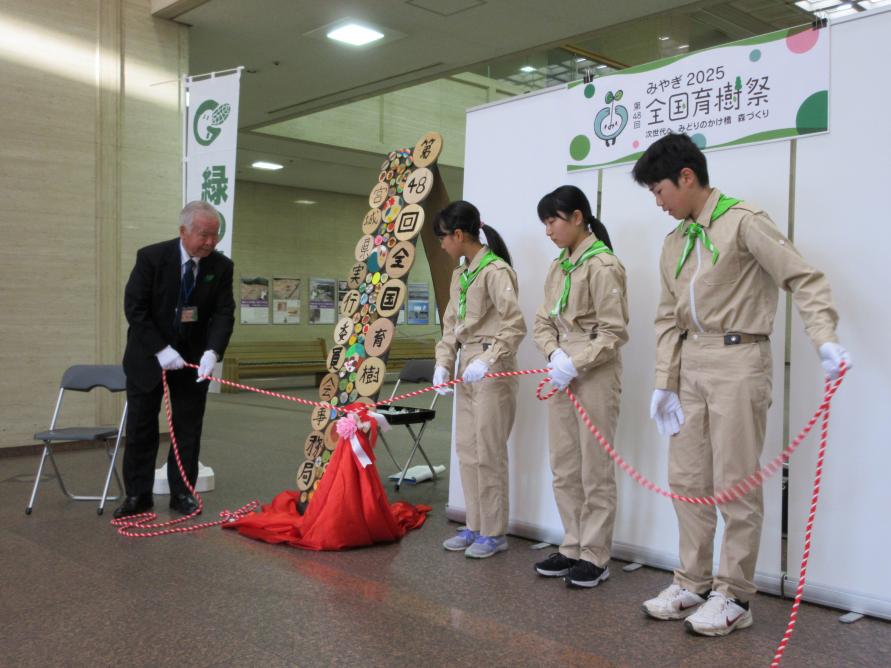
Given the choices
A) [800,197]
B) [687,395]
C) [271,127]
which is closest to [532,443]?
[687,395]

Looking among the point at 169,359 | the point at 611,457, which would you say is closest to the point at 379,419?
the point at 169,359

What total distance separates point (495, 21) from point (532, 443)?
4331 mm

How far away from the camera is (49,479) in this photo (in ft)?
18.2

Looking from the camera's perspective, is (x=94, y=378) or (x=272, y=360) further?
(x=272, y=360)

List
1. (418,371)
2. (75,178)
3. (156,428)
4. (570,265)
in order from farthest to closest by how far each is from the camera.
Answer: (75,178) < (418,371) < (156,428) < (570,265)

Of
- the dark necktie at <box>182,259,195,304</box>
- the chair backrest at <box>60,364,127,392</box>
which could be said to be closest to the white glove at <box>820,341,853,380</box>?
the dark necktie at <box>182,259,195,304</box>

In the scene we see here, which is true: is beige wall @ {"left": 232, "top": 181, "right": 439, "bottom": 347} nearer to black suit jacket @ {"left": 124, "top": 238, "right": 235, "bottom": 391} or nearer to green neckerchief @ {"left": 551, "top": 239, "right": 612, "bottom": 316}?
black suit jacket @ {"left": 124, "top": 238, "right": 235, "bottom": 391}

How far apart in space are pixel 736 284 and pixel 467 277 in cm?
145

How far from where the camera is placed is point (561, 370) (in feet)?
11.0

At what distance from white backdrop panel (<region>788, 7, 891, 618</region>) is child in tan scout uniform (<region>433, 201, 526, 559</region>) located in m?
1.27

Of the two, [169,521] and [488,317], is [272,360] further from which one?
[488,317]

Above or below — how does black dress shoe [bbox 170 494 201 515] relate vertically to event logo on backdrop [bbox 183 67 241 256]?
below

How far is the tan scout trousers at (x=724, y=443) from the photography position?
2793mm

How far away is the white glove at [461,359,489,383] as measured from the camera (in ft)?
12.2
